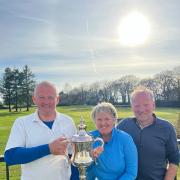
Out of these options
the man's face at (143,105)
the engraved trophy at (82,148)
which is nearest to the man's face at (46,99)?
the engraved trophy at (82,148)

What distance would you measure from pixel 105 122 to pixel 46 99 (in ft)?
2.00

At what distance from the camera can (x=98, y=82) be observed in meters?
73.2

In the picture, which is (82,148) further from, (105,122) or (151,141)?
(151,141)

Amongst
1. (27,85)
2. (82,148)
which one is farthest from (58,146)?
(27,85)

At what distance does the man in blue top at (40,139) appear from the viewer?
3504 mm

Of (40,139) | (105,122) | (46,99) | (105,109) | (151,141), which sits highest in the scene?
(46,99)

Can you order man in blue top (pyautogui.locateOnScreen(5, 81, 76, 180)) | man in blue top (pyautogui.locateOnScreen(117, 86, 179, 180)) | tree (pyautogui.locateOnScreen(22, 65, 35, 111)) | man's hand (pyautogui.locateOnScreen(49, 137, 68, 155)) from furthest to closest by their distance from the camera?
tree (pyautogui.locateOnScreen(22, 65, 35, 111)), man in blue top (pyautogui.locateOnScreen(117, 86, 179, 180)), man in blue top (pyautogui.locateOnScreen(5, 81, 76, 180)), man's hand (pyautogui.locateOnScreen(49, 137, 68, 155))

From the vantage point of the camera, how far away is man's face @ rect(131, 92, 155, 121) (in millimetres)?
4062

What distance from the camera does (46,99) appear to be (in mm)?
3588

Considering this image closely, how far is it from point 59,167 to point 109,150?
1.67 ft

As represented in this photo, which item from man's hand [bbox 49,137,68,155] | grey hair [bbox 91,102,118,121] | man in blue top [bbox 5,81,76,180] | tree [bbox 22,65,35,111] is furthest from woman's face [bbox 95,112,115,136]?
tree [bbox 22,65,35,111]

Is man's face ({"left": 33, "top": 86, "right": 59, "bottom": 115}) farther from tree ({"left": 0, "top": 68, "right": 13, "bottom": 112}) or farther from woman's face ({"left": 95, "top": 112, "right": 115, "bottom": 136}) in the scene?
tree ({"left": 0, "top": 68, "right": 13, "bottom": 112})

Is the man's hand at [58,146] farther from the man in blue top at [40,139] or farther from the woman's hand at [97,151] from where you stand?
the woman's hand at [97,151]

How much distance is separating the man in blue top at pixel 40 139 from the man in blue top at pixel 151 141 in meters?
0.83
